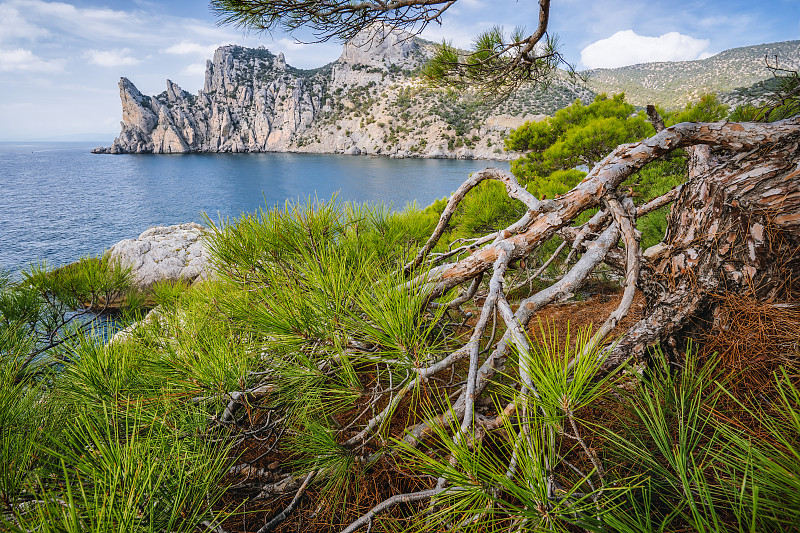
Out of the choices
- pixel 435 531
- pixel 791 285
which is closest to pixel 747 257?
pixel 791 285

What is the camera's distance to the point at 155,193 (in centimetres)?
2623

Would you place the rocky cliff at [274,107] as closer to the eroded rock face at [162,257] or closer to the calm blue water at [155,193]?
the calm blue water at [155,193]

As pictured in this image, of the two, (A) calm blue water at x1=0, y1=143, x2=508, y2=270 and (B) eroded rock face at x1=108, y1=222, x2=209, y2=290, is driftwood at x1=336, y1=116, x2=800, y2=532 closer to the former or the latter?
(B) eroded rock face at x1=108, y1=222, x2=209, y2=290

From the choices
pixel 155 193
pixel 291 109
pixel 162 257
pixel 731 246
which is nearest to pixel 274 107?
pixel 291 109

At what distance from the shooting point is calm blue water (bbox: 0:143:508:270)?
1530 centimetres

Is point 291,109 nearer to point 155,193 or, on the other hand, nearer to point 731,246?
point 155,193

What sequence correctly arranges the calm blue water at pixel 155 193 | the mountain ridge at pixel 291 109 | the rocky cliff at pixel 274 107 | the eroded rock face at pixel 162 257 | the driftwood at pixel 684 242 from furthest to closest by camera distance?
the rocky cliff at pixel 274 107
the mountain ridge at pixel 291 109
the calm blue water at pixel 155 193
the eroded rock face at pixel 162 257
the driftwood at pixel 684 242

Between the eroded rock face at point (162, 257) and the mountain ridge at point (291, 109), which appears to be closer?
the eroded rock face at point (162, 257)

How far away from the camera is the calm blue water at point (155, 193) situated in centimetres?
1530

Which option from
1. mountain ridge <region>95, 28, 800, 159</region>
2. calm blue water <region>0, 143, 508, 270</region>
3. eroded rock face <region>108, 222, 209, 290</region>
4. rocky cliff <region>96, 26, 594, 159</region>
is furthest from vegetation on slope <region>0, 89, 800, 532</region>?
rocky cliff <region>96, 26, 594, 159</region>

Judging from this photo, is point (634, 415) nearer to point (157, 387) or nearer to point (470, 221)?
point (157, 387)

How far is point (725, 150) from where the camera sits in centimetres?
110

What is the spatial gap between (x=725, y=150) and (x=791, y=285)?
0.48m

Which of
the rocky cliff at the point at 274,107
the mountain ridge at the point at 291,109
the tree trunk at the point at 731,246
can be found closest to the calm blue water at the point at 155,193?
the mountain ridge at the point at 291,109
